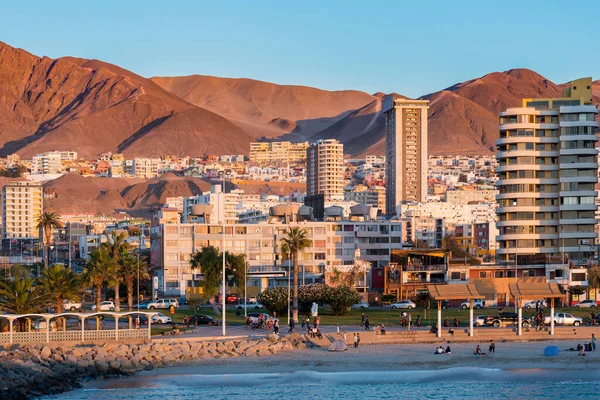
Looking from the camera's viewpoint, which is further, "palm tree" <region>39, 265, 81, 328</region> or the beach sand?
"palm tree" <region>39, 265, 81, 328</region>

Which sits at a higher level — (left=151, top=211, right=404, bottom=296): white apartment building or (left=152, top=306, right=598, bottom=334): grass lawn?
(left=151, top=211, right=404, bottom=296): white apartment building

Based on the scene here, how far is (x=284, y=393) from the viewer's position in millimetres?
54188

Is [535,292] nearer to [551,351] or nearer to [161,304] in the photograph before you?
[551,351]

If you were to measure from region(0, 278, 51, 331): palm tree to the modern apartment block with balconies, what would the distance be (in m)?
57.2

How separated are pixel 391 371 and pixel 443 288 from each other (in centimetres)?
1279

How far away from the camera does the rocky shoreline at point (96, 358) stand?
55.2 metres

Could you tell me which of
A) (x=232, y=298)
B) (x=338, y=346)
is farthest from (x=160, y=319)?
(x=232, y=298)

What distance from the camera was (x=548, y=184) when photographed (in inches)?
4417

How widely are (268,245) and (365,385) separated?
69869mm

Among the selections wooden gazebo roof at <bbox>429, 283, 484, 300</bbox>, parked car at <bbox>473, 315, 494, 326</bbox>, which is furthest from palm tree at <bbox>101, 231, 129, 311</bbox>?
parked car at <bbox>473, 315, 494, 326</bbox>

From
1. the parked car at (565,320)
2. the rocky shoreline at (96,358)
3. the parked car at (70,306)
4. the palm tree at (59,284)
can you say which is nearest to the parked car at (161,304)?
the parked car at (70,306)

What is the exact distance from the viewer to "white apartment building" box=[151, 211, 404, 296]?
121 m

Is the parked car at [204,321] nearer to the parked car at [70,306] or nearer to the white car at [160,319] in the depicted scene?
the white car at [160,319]

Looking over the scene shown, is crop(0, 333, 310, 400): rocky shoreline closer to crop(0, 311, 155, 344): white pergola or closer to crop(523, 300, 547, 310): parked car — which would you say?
crop(0, 311, 155, 344): white pergola
